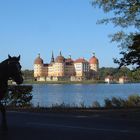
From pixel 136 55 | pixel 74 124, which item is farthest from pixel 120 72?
pixel 74 124

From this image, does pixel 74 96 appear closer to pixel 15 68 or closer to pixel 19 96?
pixel 19 96

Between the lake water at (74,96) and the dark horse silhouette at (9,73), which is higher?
the lake water at (74,96)

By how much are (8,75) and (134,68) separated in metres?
14.0

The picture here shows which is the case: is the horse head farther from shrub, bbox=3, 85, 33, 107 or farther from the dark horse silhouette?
shrub, bbox=3, 85, 33, 107

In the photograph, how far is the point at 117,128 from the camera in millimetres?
13648

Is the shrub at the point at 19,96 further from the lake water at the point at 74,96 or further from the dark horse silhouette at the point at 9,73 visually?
the dark horse silhouette at the point at 9,73

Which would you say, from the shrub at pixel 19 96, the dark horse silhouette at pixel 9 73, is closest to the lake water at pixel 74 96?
the shrub at pixel 19 96

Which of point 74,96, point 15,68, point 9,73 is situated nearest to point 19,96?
point 9,73

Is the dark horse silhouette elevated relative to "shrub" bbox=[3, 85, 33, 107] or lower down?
lower down

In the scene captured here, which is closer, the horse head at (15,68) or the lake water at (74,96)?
the horse head at (15,68)

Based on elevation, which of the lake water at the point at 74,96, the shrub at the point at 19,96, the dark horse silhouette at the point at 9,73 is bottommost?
the dark horse silhouette at the point at 9,73

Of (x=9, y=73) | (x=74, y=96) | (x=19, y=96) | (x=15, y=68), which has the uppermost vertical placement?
(x=74, y=96)

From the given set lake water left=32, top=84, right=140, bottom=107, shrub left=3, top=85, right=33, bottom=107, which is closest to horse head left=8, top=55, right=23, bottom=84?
shrub left=3, top=85, right=33, bottom=107

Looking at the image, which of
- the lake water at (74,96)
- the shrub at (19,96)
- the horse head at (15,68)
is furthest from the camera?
the lake water at (74,96)
